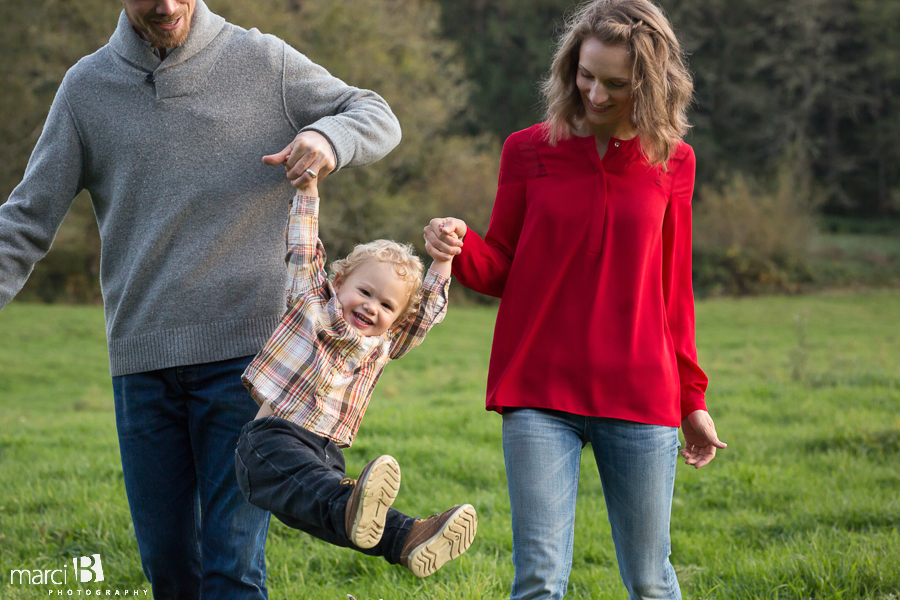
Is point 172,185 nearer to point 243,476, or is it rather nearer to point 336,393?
point 336,393

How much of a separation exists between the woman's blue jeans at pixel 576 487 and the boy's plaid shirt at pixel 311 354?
1.71 feet

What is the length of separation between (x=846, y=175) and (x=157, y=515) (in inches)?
1471

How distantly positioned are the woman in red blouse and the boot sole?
1.34 feet

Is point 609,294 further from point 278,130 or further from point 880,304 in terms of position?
point 880,304

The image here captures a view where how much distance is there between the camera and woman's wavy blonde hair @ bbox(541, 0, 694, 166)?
96.6 inches

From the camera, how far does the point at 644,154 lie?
2.54 metres

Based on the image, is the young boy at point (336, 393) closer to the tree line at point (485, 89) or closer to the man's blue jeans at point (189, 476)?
the man's blue jeans at point (189, 476)

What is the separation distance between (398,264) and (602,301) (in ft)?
2.26

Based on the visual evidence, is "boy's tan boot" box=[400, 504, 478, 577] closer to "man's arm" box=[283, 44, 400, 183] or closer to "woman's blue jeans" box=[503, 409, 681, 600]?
"woman's blue jeans" box=[503, 409, 681, 600]

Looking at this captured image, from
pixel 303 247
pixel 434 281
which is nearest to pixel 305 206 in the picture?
pixel 303 247

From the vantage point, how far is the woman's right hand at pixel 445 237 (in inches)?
99.3

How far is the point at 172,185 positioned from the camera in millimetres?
2707

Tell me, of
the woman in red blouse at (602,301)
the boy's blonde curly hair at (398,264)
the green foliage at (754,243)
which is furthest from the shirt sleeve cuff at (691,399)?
the green foliage at (754,243)

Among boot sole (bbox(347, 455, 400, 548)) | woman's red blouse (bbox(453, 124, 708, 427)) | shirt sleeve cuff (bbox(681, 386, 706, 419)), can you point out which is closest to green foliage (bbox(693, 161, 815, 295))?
shirt sleeve cuff (bbox(681, 386, 706, 419))
